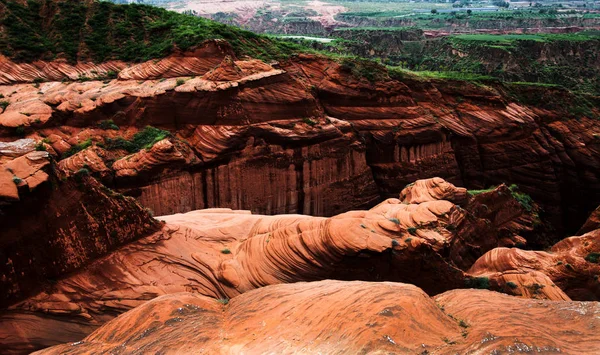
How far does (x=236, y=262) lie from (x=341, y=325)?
526 cm

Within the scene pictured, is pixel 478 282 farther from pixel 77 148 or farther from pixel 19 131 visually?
pixel 19 131

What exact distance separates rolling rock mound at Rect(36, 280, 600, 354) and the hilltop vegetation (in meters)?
20.2

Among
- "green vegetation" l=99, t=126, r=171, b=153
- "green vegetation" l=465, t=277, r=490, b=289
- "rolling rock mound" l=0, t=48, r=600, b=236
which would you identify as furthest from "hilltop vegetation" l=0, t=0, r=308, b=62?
"green vegetation" l=465, t=277, r=490, b=289

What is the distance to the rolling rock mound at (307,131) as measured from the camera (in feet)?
76.1

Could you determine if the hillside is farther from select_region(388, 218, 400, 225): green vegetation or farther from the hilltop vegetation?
select_region(388, 218, 400, 225): green vegetation

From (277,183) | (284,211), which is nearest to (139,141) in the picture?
(277,183)

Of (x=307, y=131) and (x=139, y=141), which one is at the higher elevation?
(x=139, y=141)

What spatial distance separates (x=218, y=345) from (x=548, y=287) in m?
12.1

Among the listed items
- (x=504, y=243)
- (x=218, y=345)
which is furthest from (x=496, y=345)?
(x=504, y=243)

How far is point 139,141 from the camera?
23031 millimetres

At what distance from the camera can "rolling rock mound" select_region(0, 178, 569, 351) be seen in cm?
1056

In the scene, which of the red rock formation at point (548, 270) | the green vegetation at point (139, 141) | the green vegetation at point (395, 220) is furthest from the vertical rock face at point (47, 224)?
the red rock formation at point (548, 270)

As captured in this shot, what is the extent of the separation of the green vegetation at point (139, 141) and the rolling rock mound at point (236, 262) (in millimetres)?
7929

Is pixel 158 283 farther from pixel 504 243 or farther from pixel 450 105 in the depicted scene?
pixel 450 105
